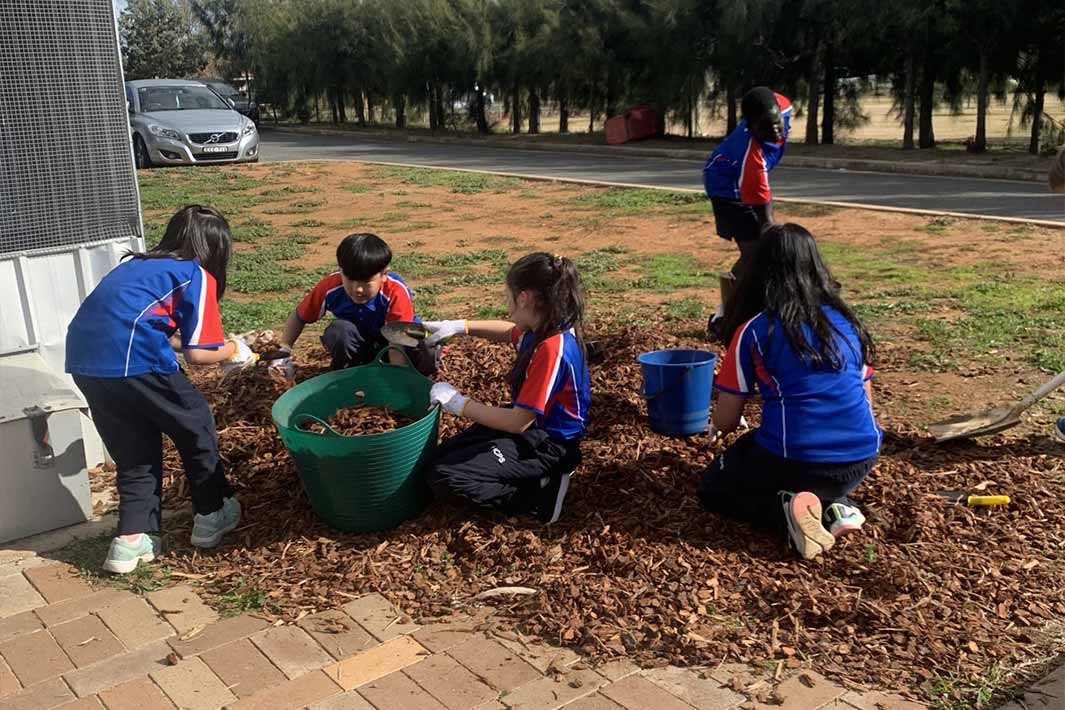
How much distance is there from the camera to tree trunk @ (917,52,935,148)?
60.0ft

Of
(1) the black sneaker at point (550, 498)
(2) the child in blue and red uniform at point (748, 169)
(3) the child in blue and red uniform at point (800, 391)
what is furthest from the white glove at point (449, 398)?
(2) the child in blue and red uniform at point (748, 169)

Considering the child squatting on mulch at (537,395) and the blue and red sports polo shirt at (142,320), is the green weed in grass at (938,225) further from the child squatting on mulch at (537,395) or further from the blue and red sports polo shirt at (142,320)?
the blue and red sports polo shirt at (142,320)

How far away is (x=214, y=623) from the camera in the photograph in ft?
10.5

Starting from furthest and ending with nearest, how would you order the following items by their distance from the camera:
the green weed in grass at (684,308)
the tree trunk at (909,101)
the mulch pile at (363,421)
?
the tree trunk at (909,101) → the green weed in grass at (684,308) → the mulch pile at (363,421)

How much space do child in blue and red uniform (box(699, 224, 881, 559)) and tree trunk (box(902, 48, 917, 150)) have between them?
54.0ft

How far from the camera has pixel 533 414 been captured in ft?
11.7

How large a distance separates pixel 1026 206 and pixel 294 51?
2887 cm

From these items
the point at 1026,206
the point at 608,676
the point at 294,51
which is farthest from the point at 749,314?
the point at 294,51

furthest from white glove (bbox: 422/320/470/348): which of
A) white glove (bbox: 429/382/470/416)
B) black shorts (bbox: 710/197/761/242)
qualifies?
black shorts (bbox: 710/197/761/242)

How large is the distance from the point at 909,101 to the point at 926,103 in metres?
0.36

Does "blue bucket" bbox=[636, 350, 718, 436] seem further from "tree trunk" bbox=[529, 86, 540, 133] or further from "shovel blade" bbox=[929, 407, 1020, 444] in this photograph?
"tree trunk" bbox=[529, 86, 540, 133]

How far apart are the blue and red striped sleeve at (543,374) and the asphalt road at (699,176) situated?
8.35m

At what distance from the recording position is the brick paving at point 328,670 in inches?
108

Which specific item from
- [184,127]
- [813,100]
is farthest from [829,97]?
[184,127]
